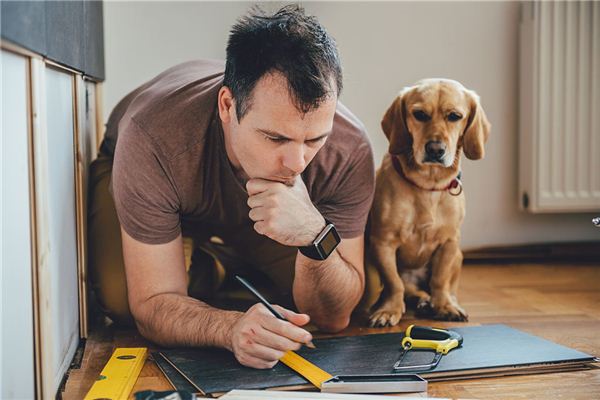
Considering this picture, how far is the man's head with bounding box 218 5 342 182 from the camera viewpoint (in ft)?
4.47

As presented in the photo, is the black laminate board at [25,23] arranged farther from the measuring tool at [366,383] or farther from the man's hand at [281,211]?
the measuring tool at [366,383]

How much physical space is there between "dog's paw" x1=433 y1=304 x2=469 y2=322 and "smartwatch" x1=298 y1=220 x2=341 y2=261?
0.50m

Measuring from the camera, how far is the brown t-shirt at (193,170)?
5.16 feet

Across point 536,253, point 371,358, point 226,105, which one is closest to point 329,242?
point 371,358

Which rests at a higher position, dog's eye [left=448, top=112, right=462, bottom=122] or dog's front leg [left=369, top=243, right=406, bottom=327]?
dog's eye [left=448, top=112, right=462, bottom=122]

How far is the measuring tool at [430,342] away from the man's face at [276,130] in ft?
1.37

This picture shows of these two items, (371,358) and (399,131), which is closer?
(371,358)

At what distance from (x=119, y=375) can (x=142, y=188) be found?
379 millimetres

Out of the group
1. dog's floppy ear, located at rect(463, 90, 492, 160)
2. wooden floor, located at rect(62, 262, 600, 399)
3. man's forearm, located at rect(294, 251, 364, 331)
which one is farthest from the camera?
dog's floppy ear, located at rect(463, 90, 492, 160)

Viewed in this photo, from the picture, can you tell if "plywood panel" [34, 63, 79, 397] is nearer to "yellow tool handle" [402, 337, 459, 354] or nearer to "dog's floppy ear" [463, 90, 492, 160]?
"yellow tool handle" [402, 337, 459, 354]

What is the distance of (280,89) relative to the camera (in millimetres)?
1364

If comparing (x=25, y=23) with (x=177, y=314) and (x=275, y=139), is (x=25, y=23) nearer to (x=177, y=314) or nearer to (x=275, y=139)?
(x=275, y=139)

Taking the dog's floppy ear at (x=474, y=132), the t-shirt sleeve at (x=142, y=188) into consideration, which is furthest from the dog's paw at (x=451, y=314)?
the t-shirt sleeve at (x=142, y=188)

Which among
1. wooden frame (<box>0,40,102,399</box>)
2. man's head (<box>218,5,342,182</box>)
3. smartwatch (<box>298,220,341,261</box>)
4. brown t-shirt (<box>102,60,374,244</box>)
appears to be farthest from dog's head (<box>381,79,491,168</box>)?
wooden frame (<box>0,40,102,399</box>)
